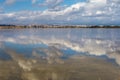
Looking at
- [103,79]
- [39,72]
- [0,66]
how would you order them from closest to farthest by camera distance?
[103,79], [39,72], [0,66]

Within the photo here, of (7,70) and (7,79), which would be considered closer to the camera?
(7,79)

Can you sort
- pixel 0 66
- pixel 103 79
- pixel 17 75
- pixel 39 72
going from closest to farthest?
pixel 103 79 → pixel 17 75 → pixel 39 72 → pixel 0 66

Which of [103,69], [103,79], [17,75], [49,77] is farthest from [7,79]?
[103,69]

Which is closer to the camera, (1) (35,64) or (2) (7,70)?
(2) (7,70)

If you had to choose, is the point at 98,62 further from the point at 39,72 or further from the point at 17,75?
the point at 17,75

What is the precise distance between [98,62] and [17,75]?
20.1ft

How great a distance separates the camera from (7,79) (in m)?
13.3

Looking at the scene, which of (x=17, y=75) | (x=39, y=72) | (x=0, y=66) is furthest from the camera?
(x=0, y=66)

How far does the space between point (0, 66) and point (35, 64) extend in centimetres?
202

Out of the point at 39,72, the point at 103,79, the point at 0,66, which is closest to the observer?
the point at 103,79

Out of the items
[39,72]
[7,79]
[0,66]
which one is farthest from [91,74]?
[0,66]

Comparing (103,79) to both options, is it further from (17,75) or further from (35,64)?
(35,64)

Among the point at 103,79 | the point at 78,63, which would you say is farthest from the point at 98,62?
the point at 103,79

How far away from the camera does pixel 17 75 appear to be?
14227mm
